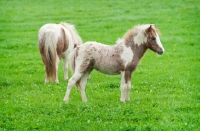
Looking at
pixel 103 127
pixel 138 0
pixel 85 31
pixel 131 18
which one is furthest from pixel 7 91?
pixel 138 0

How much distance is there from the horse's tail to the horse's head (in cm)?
421

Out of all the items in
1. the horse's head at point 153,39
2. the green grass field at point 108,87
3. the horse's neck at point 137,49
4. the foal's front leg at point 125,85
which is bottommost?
the green grass field at point 108,87

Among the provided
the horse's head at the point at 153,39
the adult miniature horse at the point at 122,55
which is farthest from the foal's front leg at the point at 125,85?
the horse's head at the point at 153,39

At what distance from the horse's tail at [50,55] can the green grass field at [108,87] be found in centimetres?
41

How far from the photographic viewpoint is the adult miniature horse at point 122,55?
1189cm

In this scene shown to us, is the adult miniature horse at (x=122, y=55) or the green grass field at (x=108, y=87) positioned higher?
the adult miniature horse at (x=122, y=55)

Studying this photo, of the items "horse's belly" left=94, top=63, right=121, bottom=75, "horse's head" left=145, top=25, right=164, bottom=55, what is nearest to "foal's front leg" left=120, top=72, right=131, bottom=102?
"horse's belly" left=94, top=63, right=121, bottom=75

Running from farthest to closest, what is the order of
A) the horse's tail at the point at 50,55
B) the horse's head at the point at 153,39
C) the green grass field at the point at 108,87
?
the horse's tail at the point at 50,55 → the horse's head at the point at 153,39 → the green grass field at the point at 108,87

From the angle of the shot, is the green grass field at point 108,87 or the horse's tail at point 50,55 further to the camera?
the horse's tail at point 50,55

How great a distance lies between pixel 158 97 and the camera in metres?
12.5

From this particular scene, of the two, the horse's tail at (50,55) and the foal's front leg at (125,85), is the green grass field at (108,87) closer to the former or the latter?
the foal's front leg at (125,85)

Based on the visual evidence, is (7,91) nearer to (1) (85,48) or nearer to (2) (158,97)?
(1) (85,48)

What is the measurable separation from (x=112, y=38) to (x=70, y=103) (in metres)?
12.8

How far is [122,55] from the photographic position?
1194 centimetres
